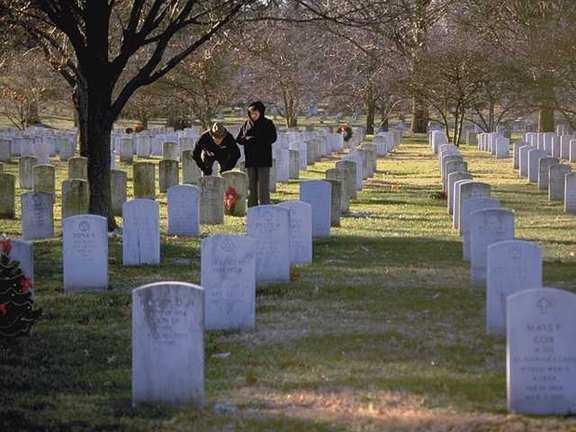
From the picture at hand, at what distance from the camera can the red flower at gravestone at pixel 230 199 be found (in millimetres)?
22016

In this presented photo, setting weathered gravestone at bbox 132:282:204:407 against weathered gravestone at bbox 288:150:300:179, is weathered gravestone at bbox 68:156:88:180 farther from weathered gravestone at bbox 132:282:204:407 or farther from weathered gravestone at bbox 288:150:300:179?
weathered gravestone at bbox 132:282:204:407

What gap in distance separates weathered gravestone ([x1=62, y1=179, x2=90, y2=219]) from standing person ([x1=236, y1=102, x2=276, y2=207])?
2693mm

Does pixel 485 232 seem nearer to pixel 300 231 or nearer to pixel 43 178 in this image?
pixel 300 231

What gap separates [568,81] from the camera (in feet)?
113

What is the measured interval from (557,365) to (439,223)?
42.9 ft

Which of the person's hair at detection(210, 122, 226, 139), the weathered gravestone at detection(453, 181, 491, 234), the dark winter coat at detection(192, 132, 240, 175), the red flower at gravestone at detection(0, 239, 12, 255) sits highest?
the person's hair at detection(210, 122, 226, 139)

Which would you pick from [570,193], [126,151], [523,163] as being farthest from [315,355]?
[126,151]

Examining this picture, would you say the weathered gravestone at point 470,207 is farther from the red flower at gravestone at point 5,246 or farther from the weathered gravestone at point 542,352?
the weathered gravestone at point 542,352

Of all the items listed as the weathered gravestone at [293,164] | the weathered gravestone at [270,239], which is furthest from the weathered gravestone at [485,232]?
the weathered gravestone at [293,164]

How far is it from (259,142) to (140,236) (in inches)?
211

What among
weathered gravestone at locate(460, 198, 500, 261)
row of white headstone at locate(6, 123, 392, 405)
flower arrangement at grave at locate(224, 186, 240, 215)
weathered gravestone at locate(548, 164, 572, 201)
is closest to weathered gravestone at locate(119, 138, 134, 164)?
weathered gravestone at locate(548, 164, 572, 201)

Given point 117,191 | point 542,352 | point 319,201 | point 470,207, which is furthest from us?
point 117,191

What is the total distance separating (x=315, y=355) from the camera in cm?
1034

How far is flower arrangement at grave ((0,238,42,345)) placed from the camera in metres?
10.9
